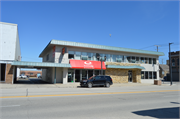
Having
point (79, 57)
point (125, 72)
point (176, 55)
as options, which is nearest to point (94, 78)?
point (79, 57)

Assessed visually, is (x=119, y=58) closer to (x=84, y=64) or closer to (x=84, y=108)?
(x=84, y=64)

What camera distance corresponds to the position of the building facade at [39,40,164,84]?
24.2 meters

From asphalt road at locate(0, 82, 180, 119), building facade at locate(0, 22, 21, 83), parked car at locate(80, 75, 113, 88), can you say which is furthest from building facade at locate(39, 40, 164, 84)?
asphalt road at locate(0, 82, 180, 119)

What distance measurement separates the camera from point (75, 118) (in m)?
5.65

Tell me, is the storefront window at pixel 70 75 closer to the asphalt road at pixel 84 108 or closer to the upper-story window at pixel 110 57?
the upper-story window at pixel 110 57

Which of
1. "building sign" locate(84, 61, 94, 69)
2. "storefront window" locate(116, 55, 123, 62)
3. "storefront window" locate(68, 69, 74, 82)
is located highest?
"storefront window" locate(116, 55, 123, 62)

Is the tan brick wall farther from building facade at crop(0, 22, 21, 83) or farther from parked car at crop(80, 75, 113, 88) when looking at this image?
parked car at crop(80, 75, 113, 88)

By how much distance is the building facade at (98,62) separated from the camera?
79.3 ft

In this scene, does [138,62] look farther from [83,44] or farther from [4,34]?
[4,34]

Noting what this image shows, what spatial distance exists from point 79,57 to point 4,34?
11998 millimetres

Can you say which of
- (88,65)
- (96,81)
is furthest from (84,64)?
(96,81)

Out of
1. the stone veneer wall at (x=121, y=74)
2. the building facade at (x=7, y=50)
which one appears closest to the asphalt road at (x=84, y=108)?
the building facade at (x=7, y=50)

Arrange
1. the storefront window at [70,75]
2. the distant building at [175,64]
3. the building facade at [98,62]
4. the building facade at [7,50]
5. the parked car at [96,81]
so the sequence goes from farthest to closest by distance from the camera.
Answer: the distant building at [175,64] → the storefront window at [70,75] → the building facade at [98,62] → the building facade at [7,50] → the parked car at [96,81]

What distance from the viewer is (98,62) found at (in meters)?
26.6
